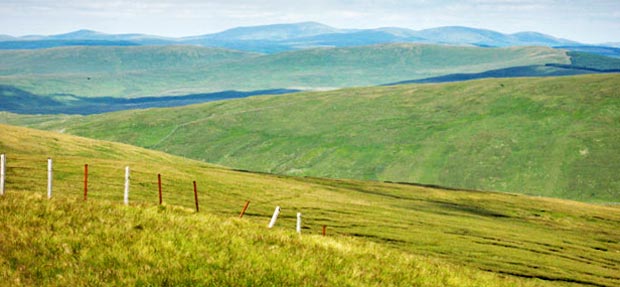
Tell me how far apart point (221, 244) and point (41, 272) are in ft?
17.4

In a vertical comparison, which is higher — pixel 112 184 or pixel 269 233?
pixel 269 233

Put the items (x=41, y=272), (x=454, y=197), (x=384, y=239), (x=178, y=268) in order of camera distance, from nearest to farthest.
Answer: (x=41, y=272) → (x=178, y=268) → (x=384, y=239) → (x=454, y=197)

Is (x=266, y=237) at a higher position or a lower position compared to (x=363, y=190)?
higher

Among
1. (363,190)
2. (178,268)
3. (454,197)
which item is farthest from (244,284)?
(454,197)

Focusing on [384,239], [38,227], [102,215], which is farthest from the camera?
[384,239]

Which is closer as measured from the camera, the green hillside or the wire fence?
the green hillside

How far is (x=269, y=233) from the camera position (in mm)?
24031

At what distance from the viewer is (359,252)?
2400 cm

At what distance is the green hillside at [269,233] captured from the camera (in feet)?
63.0

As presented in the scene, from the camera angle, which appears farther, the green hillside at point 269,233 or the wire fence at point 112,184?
the wire fence at point 112,184

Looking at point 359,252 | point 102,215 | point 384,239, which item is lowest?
point 384,239

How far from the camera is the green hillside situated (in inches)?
755

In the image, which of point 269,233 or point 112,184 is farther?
point 112,184

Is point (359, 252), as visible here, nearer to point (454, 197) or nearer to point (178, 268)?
point (178, 268)
